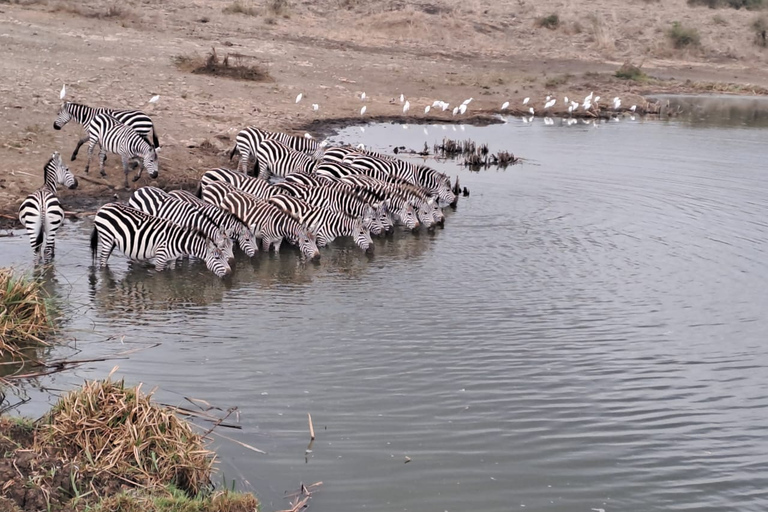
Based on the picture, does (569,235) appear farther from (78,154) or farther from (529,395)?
(78,154)

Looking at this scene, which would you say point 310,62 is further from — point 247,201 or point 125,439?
point 125,439

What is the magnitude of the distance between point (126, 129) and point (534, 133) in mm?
12167

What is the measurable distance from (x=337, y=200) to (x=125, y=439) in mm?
8215

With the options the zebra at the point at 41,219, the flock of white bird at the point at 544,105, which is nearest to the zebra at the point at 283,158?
the zebra at the point at 41,219

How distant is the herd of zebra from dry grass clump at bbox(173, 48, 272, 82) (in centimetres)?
747

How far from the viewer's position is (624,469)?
6402 millimetres

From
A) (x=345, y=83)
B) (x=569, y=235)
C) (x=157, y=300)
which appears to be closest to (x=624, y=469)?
(x=157, y=300)

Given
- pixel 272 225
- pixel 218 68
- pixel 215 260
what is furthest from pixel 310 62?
pixel 215 260

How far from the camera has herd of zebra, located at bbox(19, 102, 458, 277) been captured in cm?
1112

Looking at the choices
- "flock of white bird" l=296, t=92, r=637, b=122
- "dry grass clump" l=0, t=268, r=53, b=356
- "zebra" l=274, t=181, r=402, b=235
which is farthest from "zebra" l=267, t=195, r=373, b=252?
"flock of white bird" l=296, t=92, r=637, b=122

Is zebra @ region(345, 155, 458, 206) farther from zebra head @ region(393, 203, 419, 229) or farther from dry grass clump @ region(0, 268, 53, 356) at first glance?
dry grass clump @ region(0, 268, 53, 356)

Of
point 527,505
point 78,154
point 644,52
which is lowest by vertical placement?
point 527,505

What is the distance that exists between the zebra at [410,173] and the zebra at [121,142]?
3.26 meters

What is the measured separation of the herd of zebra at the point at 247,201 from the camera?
36.5 ft
